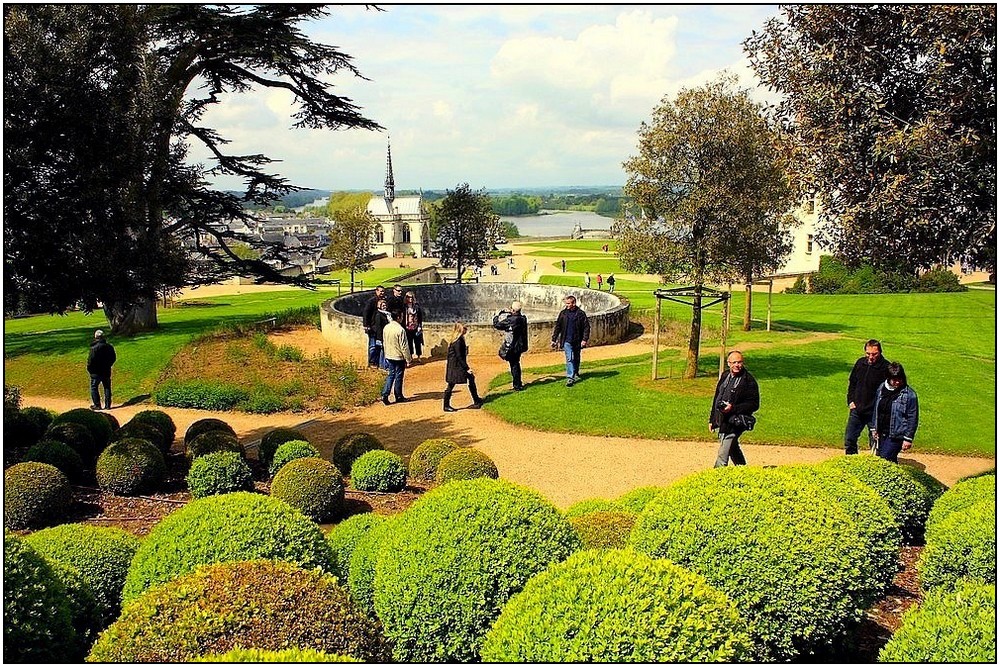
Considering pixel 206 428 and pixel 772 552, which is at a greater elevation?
pixel 772 552

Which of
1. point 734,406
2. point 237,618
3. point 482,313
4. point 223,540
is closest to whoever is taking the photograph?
point 237,618

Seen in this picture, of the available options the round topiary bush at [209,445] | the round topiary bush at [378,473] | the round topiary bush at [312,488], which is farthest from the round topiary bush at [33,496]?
the round topiary bush at [378,473]

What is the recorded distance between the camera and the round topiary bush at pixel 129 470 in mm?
8562

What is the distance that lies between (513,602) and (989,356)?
62.1 feet

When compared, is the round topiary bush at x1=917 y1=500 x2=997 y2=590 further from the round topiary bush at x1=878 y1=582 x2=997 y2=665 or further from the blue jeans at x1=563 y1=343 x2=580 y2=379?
the blue jeans at x1=563 y1=343 x2=580 y2=379

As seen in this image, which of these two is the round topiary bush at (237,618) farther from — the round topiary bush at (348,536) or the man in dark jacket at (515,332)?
the man in dark jacket at (515,332)

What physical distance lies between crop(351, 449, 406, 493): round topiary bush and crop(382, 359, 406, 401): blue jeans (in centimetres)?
521

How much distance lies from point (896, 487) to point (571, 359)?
8.46m

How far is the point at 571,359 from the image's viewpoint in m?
14.8

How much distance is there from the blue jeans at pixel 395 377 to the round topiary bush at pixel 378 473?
5.21m

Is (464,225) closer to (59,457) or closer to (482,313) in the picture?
(482,313)

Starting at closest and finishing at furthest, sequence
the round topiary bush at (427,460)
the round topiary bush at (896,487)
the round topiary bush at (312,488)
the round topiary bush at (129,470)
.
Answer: the round topiary bush at (896,487) < the round topiary bush at (312,488) < the round topiary bush at (129,470) < the round topiary bush at (427,460)

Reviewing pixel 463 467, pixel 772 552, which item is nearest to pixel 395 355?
pixel 463 467

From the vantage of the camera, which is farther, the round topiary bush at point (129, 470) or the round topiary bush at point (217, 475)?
the round topiary bush at point (129, 470)
